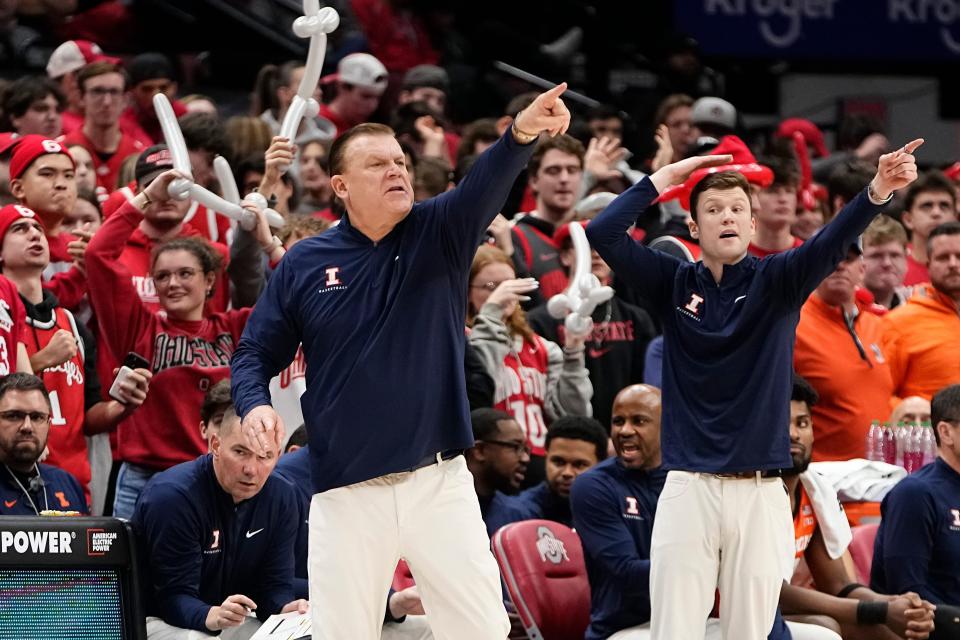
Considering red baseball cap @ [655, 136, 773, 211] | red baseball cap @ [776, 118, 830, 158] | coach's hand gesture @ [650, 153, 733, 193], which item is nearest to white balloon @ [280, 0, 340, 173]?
red baseball cap @ [655, 136, 773, 211]

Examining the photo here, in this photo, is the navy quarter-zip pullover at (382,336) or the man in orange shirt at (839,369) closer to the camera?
the navy quarter-zip pullover at (382,336)

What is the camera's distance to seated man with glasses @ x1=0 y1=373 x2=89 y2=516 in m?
6.39

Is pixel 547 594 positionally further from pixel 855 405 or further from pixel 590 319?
pixel 855 405

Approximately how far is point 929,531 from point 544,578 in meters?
1.55

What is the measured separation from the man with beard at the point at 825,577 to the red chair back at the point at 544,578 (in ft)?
2.71

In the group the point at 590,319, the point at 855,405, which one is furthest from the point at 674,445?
the point at 855,405

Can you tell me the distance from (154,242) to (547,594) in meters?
2.45

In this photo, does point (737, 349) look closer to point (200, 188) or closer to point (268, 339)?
point (268, 339)

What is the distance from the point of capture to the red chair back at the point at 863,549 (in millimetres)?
7383

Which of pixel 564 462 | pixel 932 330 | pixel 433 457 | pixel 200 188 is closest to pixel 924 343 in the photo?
pixel 932 330

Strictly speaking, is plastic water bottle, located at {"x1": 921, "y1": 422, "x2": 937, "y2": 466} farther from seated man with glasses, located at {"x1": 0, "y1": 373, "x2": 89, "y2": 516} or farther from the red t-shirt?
seated man with glasses, located at {"x1": 0, "y1": 373, "x2": 89, "y2": 516}

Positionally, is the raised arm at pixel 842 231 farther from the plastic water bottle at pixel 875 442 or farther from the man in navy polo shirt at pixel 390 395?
the plastic water bottle at pixel 875 442

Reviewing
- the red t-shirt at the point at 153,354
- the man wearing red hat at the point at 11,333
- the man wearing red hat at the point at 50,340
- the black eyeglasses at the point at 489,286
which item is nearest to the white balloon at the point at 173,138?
the red t-shirt at the point at 153,354

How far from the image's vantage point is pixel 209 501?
6.39m
